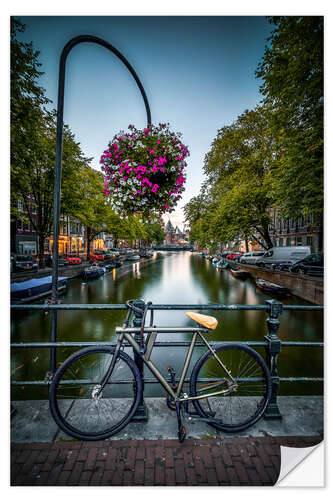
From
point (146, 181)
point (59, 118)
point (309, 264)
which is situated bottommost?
point (309, 264)

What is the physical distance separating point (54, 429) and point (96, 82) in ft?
15.9

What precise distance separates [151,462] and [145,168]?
3.25 m

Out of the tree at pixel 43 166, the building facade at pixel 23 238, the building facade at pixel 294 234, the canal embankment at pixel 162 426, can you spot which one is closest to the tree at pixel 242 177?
the tree at pixel 43 166

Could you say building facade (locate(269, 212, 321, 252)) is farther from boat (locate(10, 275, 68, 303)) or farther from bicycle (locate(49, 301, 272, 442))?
bicycle (locate(49, 301, 272, 442))

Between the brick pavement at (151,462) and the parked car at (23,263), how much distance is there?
18.8 meters

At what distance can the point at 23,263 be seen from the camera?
17.9 meters

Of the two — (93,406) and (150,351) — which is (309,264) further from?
(93,406)

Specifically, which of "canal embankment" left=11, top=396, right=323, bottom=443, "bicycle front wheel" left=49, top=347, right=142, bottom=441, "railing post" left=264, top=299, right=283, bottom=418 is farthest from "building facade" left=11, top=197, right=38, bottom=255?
"railing post" left=264, top=299, right=283, bottom=418

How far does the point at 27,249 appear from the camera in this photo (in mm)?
29859

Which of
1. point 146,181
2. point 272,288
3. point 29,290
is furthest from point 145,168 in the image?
point 272,288

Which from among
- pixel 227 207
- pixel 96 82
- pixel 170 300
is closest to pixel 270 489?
A: pixel 96 82

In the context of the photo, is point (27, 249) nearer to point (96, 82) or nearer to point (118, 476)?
point (96, 82)

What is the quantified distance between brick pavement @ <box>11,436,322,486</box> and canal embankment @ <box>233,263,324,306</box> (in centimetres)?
1247

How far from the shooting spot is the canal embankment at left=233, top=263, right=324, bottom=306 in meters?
11.9
